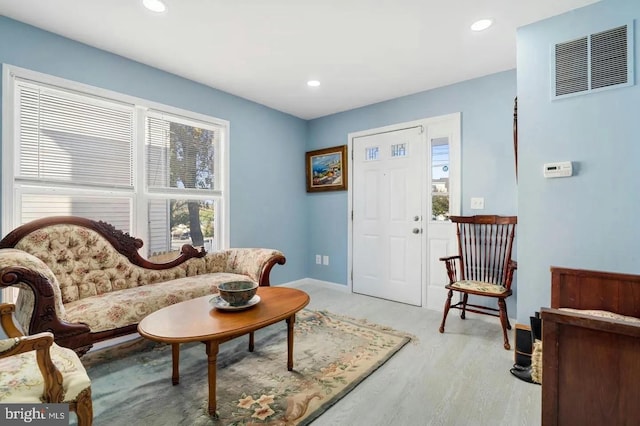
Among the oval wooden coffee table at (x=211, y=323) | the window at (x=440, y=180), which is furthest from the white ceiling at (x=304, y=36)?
the oval wooden coffee table at (x=211, y=323)

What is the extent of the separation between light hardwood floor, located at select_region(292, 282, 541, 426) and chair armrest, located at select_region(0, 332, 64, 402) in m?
1.13

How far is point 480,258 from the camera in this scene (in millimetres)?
2926

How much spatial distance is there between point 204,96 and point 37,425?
9.86 ft

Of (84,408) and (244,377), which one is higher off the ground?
(84,408)

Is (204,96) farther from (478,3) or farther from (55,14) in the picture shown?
(478,3)

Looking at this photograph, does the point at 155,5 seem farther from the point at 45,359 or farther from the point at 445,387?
the point at 445,387

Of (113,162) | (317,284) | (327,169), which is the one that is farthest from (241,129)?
(317,284)

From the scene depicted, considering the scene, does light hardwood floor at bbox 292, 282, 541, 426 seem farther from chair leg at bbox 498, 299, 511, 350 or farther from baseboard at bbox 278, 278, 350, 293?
baseboard at bbox 278, 278, 350, 293

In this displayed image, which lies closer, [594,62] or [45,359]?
[45,359]

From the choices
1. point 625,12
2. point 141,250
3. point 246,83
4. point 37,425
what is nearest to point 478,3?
point 625,12

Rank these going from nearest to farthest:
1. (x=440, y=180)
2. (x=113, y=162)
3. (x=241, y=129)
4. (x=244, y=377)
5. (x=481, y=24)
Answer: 1. (x=244, y=377)
2. (x=481, y=24)
3. (x=113, y=162)
4. (x=440, y=180)
5. (x=241, y=129)

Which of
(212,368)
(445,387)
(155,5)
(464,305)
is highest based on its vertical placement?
(155,5)

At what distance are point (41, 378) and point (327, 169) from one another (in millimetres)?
3566

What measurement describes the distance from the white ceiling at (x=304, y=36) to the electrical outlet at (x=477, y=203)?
125 centimetres
